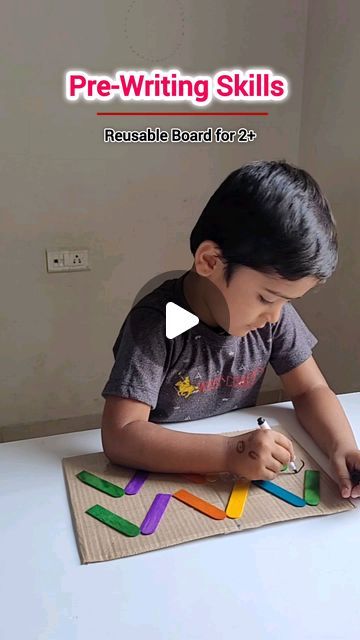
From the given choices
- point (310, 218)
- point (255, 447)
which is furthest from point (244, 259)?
point (255, 447)

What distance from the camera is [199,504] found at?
25.5 inches

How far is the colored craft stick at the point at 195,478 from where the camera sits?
27.3 inches

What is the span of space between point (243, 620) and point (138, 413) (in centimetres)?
32

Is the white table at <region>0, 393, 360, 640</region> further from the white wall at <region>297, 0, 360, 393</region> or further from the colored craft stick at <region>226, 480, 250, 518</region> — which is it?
the white wall at <region>297, 0, 360, 393</region>

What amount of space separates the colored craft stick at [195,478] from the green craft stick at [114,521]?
0.11 metres

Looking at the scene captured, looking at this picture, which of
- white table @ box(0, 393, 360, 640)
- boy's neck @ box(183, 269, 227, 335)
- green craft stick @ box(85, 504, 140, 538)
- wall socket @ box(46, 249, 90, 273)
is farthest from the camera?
wall socket @ box(46, 249, 90, 273)

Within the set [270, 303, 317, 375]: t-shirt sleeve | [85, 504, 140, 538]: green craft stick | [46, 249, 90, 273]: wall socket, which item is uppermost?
[270, 303, 317, 375]: t-shirt sleeve

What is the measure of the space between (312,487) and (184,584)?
231mm

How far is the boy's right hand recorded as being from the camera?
68 cm

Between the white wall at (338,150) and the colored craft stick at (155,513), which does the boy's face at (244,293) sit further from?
the white wall at (338,150)

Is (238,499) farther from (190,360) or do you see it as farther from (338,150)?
(338,150)

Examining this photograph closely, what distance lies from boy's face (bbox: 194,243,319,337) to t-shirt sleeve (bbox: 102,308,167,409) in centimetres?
9

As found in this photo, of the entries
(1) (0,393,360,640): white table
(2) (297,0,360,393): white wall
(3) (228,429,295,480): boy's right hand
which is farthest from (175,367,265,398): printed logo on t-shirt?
(2) (297,0,360,393): white wall

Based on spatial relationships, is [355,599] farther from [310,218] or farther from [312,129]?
[312,129]
